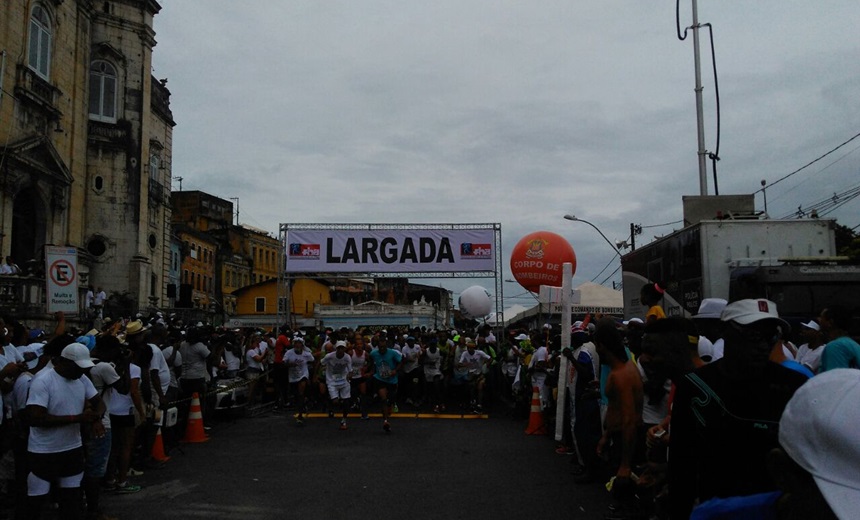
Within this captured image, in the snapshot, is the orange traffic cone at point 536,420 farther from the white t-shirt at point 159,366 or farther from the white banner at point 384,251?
the white banner at point 384,251

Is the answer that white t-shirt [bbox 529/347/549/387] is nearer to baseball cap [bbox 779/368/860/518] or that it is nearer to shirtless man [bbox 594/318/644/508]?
shirtless man [bbox 594/318/644/508]

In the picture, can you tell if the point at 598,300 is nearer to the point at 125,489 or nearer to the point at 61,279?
the point at 61,279

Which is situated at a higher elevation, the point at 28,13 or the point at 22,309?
the point at 28,13

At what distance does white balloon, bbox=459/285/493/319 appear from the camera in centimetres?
2486

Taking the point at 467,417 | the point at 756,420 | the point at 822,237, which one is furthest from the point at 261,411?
the point at 756,420

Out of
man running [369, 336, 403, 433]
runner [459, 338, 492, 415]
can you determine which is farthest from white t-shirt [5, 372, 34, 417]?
runner [459, 338, 492, 415]

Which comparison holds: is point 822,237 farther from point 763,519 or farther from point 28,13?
point 28,13

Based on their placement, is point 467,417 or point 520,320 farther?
point 520,320

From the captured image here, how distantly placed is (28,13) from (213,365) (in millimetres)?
17661

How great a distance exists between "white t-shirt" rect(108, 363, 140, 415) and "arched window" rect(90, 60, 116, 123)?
967 inches

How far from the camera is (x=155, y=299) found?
3117 cm

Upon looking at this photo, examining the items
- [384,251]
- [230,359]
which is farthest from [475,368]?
[230,359]

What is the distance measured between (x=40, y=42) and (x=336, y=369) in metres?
19.4

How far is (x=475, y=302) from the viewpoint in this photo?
24875 millimetres
